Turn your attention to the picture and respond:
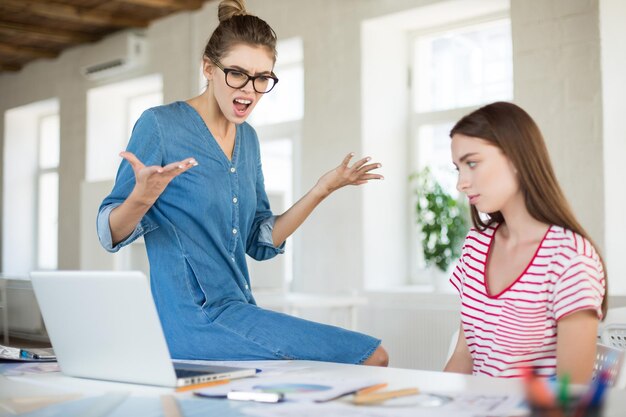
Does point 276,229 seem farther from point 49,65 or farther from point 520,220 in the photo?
point 49,65

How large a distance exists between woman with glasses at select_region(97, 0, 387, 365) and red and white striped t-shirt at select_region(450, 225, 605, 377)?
0.77 feet

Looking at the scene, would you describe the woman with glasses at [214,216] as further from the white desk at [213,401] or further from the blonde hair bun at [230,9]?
the white desk at [213,401]

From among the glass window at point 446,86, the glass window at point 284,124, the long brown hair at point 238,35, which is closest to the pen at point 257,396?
the long brown hair at point 238,35

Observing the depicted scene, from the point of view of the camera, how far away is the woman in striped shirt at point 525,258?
4.56 feet

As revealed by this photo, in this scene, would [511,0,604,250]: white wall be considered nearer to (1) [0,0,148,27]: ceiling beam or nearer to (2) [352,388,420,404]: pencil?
(2) [352,388,420,404]: pencil

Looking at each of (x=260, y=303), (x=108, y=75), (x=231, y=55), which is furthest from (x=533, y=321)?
(x=108, y=75)

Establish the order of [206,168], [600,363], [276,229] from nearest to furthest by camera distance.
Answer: [600,363] → [206,168] → [276,229]

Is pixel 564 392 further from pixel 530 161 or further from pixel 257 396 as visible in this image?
pixel 530 161

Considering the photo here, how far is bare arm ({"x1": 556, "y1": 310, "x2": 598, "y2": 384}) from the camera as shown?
1.34 metres

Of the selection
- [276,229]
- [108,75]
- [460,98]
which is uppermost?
[108,75]

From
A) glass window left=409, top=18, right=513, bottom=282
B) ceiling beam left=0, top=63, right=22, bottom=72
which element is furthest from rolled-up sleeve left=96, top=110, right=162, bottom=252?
ceiling beam left=0, top=63, right=22, bottom=72

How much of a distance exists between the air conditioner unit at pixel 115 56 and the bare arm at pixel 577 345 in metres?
5.78

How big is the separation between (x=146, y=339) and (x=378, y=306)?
3.82 meters

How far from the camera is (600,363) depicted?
1434 millimetres
